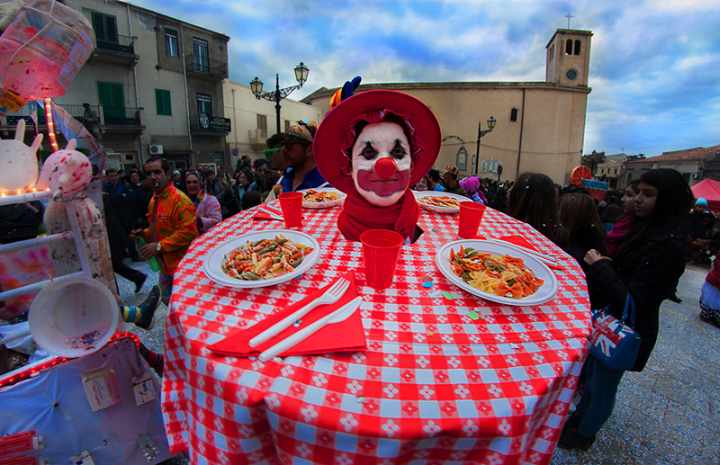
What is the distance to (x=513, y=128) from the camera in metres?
25.6

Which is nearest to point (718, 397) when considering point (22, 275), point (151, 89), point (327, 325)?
point (327, 325)

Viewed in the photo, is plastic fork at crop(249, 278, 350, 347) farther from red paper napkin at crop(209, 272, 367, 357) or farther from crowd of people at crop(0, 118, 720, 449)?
crowd of people at crop(0, 118, 720, 449)

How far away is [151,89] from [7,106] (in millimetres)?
16558

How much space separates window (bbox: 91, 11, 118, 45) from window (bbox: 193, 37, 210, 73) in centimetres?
321

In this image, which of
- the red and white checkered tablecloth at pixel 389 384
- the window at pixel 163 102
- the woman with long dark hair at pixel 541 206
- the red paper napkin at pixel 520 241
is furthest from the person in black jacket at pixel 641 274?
the window at pixel 163 102

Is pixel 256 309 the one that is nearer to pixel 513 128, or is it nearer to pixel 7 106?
pixel 7 106

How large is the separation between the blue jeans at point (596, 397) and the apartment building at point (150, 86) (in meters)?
15.6

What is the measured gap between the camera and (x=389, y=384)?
686 millimetres

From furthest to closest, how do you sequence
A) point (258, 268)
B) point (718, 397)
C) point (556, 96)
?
point (556, 96), point (718, 397), point (258, 268)

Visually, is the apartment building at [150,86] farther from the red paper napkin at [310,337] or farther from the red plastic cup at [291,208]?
the red paper napkin at [310,337]

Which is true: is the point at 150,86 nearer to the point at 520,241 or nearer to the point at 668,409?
the point at 520,241

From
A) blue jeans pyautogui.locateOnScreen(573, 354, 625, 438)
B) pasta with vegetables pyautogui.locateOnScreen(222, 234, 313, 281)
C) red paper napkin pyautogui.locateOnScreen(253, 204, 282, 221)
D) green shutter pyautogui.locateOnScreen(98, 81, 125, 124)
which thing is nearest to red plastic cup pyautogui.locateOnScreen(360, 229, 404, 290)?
pasta with vegetables pyautogui.locateOnScreen(222, 234, 313, 281)

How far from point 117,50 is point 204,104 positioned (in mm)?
4024

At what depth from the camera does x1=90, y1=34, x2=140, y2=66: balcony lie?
Answer: 12734 millimetres
